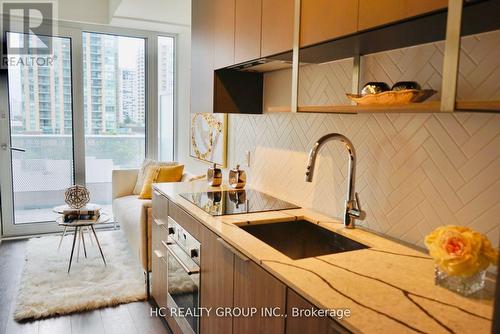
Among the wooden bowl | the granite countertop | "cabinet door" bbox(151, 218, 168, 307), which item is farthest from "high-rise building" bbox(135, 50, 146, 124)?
the wooden bowl

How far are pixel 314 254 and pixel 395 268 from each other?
2.04ft

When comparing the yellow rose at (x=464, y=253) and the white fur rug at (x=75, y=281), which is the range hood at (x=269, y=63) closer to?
the yellow rose at (x=464, y=253)

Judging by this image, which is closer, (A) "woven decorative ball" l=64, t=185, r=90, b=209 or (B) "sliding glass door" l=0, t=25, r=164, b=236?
(A) "woven decorative ball" l=64, t=185, r=90, b=209

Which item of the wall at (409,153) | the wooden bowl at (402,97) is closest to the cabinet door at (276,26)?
the wall at (409,153)

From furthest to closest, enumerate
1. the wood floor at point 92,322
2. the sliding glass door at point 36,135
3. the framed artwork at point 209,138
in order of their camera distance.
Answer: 1. the sliding glass door at point 36,135
2. the framed artwork at point 209,138
3. the wood floor at point 92,322

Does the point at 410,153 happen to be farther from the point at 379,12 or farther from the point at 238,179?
the point at 238,179

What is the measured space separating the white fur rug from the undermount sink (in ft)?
5.04

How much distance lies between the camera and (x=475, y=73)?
1290 mm

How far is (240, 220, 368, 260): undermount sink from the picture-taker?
183 cm

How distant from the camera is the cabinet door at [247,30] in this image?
6.32 ft

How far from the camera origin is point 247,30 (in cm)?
202

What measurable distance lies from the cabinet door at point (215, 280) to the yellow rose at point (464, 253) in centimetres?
80

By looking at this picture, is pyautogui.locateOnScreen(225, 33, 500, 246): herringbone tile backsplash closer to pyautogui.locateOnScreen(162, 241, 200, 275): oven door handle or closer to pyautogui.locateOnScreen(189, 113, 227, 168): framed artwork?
pyautogui.locateOnScreen(162, 241, 200, 275): oven door handle

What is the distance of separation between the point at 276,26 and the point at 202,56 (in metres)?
0.99
